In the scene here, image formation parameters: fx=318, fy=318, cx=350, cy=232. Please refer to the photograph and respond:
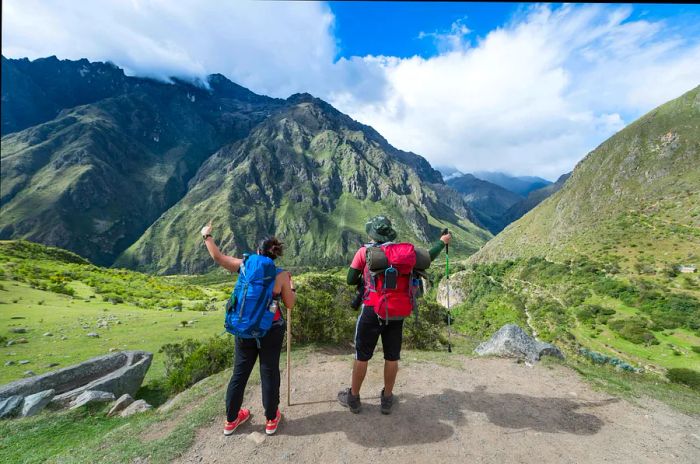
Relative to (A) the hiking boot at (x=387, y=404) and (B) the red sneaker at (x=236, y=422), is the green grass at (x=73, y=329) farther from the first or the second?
(A) the hiking boot at (x=387, y=404)

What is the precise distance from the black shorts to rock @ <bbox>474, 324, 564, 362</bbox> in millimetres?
7020

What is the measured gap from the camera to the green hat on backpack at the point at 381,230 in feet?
21.5

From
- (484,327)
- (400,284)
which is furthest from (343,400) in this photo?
(484,327)

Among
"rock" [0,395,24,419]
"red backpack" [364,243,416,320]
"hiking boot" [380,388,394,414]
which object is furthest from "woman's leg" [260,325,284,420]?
"rock" [0,395,24,419]

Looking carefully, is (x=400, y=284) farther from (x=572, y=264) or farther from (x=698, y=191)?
(x=698, y=191)

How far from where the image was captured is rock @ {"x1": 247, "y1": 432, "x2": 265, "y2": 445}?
5996 mm

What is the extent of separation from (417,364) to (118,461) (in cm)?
770

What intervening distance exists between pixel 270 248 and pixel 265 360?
6.90 ft

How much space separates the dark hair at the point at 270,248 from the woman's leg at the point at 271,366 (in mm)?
1382

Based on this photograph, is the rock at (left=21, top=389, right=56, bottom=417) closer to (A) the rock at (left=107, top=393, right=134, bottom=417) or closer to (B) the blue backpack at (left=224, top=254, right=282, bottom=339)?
(A) the rock at (left=107, top=393, right=134, bottom=417)

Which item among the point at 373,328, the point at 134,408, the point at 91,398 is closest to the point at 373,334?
the point at 373,328

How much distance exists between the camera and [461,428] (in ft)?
21.5

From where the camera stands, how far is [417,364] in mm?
10141

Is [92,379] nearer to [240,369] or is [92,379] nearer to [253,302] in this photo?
[240,369]
